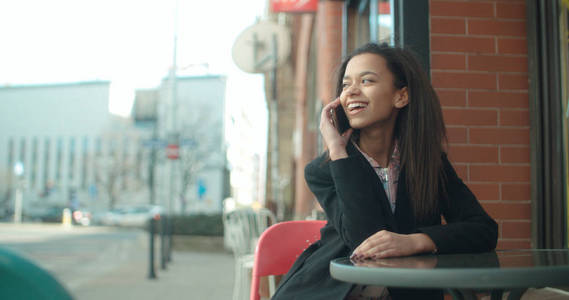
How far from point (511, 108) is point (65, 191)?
7399 centimetres

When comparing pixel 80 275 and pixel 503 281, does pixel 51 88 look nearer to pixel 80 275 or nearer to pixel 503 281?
pixel 80 275

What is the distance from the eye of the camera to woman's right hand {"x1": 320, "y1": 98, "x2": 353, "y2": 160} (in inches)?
69.6

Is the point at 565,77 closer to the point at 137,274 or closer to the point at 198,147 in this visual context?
the point at 137,274

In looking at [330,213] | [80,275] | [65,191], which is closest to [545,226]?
[330,213]

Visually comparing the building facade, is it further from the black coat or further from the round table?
the round table

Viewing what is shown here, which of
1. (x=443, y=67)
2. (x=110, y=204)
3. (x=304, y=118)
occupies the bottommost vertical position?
(x=110, y=204)

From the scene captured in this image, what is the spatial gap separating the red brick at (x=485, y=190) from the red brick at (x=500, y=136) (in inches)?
9.5

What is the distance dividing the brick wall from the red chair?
3.65 feet

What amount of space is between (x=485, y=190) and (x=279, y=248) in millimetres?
1354

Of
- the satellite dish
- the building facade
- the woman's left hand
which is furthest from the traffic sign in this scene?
the woman's left hand

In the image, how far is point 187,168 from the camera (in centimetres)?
3522

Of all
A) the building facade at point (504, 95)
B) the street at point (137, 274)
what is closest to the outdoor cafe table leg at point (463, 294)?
the building facade at point (504, 95)

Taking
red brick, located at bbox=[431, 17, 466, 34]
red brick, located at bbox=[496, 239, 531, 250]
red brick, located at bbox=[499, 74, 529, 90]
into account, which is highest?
red brick, located at bbox=[431, 17, 466, 34]

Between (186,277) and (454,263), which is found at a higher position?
(454,263)
